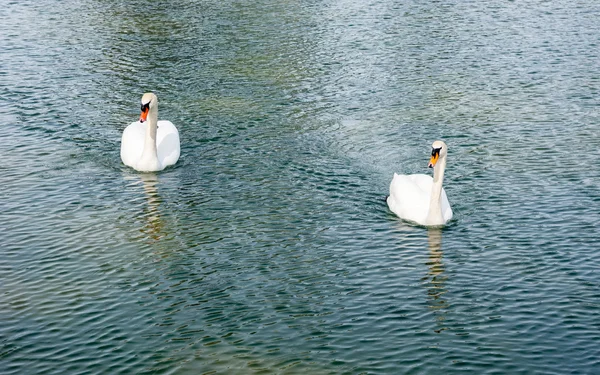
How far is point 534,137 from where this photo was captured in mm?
33000

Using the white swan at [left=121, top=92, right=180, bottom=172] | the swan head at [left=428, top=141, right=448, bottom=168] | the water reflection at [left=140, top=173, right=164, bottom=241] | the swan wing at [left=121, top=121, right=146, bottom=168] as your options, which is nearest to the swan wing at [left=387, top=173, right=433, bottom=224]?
the swan head at [left=428, top=141, right=448, bottom=168]

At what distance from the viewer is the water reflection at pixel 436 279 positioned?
21609 millimetres

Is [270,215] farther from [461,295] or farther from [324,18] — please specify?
[324,18]

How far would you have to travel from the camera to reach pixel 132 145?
31359 millimetres

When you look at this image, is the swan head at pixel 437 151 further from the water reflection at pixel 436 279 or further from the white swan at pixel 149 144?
the white swan at pixel 149 144

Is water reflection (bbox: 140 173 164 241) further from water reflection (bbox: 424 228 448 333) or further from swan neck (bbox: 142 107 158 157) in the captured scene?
water reflection (bbox: 424 228 448 333)

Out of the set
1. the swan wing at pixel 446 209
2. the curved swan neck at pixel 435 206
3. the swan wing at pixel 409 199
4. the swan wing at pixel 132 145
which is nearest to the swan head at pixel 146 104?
the swan wing at pixel 132 145

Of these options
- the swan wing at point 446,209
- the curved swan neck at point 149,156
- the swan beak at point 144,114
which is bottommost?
the swan wing at point 446,209

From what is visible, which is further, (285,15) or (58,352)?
(285,15)

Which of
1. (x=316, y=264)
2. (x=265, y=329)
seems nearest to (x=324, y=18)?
(x=316, y=264)

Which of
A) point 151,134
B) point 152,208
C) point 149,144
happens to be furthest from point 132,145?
point 152,208

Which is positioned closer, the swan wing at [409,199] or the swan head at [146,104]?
the swan wing at [409,199]

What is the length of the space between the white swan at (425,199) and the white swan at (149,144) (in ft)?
24.7

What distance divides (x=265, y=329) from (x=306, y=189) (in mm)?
8434
